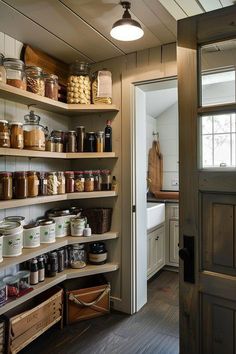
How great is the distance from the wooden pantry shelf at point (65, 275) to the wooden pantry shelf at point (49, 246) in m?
0.24

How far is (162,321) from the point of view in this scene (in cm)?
236

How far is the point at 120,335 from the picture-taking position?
2143 millimetres

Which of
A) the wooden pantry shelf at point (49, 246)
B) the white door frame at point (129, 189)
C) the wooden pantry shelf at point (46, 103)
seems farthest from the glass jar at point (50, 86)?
the wooden pantry shelf at point (49, 246)

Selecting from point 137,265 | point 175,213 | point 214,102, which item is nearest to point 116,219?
point 137,265

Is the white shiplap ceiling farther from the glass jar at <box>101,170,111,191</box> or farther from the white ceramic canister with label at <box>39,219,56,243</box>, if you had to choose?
the white ceramic canister with label at <box>39,219,56,243</box>

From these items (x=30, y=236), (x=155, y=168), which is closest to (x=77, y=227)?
(x=30, y=236)

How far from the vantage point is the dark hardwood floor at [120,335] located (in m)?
1.98

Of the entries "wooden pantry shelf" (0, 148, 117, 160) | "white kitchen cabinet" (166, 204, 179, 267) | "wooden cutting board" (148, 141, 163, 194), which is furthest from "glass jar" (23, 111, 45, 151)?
"wooden cutting board" (148, 141, 163, 194)

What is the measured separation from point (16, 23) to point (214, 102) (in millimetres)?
1435

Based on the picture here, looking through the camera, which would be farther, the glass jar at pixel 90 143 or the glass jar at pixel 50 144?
the glass jar at pixel 90 143

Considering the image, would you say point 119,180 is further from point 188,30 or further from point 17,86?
point 188,30

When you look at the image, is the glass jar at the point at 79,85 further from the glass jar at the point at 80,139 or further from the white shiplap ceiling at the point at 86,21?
the glass jar at the point at 80,139

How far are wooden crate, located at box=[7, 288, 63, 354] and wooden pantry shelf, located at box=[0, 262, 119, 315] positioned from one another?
4.4 inches

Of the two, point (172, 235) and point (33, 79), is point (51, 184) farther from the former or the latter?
point (172, 235)
